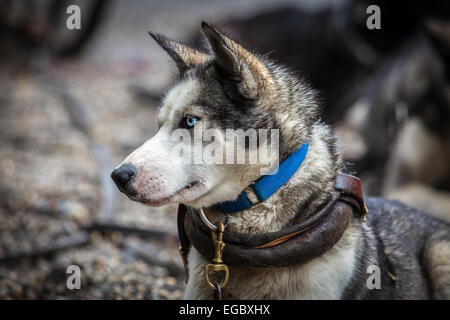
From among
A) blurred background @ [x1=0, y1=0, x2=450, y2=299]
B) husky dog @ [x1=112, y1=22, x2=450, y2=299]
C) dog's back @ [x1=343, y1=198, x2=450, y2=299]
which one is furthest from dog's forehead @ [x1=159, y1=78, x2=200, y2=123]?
dog's back @ [x1=343, y1=198, x2=450, y2=299]

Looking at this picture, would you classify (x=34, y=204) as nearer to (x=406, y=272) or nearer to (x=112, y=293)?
(x=112, y=293)

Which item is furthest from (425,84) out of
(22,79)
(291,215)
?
(22,79)

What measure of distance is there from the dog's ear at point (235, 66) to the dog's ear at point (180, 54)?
1.37 feet

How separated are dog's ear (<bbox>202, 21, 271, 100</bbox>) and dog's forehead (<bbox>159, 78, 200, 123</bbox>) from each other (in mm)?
178

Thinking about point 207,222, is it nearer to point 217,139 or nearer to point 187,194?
point 187,194

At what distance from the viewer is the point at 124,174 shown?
81.2 inches

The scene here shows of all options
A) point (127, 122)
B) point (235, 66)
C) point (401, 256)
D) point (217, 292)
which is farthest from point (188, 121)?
point (127, 122)

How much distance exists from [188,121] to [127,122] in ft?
20.3

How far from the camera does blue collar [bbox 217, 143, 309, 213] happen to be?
2191 mm

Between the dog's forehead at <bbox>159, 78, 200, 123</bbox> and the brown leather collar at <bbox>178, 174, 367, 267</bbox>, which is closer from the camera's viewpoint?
the brown leather collar at <bbox>178, 174, 367, 267</bbox>

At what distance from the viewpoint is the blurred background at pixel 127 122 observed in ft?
12.7

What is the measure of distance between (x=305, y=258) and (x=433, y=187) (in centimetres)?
392

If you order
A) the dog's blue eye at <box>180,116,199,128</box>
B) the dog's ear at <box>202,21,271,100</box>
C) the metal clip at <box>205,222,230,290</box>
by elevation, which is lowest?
the metal clip at <box>205,222,230,290</box>

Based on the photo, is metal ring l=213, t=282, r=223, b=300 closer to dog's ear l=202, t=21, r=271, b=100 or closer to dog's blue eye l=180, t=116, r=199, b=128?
dog's blue eye l=180, t=116, r=199, b=128
